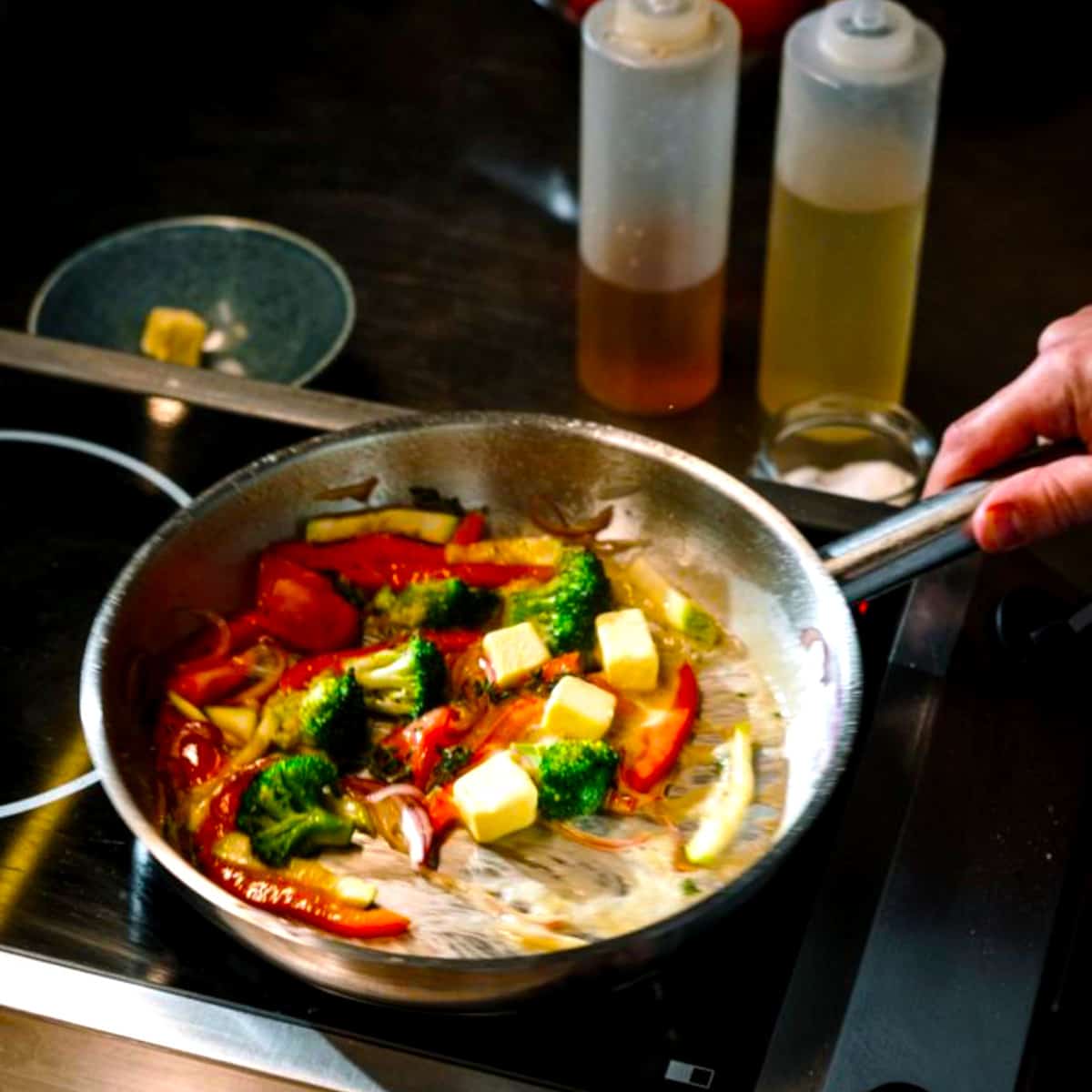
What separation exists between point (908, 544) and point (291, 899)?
505 millimetres

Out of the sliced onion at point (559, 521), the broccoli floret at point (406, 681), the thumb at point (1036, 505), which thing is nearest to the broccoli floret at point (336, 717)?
the broccoli floret at point (406, 681)

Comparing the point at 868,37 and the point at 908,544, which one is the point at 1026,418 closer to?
the point at 908,544

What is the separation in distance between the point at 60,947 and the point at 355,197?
1243mm

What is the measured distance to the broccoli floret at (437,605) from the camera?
135 centimetres

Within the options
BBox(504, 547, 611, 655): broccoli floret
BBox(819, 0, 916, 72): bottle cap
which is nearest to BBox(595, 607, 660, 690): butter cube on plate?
BBox(504, 547, 611, 655): broccoli floret

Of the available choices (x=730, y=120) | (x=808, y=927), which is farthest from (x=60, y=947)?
(x=730, y=120)

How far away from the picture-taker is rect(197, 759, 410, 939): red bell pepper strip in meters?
1.11

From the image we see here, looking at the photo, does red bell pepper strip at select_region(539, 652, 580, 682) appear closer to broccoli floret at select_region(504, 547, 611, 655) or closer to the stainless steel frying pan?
broccoli floret at select_region(504, 547, 611, 655)

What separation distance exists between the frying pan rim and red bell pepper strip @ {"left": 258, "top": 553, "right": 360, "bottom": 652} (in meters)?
0.08

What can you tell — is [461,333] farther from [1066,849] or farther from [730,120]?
[1066,849]

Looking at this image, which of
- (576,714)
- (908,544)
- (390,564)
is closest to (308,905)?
(576,714)

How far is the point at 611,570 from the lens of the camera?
1418mm

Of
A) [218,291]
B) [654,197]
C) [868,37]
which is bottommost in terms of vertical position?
[218,291]

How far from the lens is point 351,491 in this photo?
4.65ft
